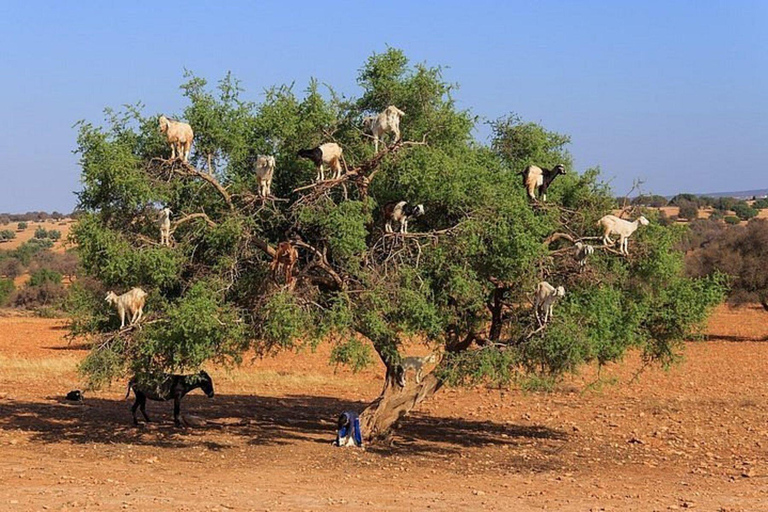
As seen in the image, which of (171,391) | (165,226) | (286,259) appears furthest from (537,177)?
(171,391)

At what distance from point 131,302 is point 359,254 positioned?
3.30 m

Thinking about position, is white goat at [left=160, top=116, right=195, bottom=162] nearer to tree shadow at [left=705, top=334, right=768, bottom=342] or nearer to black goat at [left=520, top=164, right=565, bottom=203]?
black goat at [left=520, top=164, right=565, bottom=203]

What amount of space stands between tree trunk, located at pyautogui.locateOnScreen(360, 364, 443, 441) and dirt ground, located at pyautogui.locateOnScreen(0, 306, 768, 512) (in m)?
0.38

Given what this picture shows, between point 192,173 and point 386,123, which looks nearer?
point 386,123

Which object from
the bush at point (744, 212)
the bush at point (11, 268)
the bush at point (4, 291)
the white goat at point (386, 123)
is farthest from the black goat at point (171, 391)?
the bush at point (744, 212)

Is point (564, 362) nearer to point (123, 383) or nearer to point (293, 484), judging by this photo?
point (293, 484)

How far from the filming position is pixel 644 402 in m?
21.9

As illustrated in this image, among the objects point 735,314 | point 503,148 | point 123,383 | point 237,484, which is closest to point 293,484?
point 237,484

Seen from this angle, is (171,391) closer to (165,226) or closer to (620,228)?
(165,226)

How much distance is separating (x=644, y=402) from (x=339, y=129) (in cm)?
998

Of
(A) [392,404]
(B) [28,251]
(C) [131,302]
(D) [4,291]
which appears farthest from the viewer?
(B) [28,251]

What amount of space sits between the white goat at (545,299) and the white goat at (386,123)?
2937 millimetres

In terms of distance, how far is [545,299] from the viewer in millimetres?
14328

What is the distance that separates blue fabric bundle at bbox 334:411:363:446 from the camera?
16.1 m
